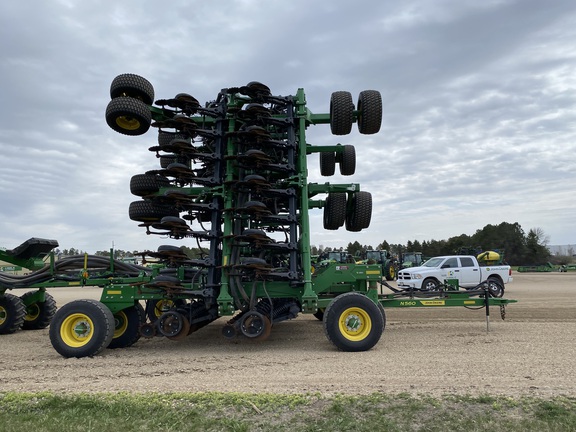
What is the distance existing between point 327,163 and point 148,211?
14.4 ft

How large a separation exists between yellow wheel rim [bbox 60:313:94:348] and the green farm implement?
2cm

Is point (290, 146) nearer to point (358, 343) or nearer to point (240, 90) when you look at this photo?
point (240, 90)

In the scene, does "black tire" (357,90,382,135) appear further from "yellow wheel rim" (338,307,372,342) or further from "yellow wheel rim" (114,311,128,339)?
"yellow wheel rim" (114,311,128,339)

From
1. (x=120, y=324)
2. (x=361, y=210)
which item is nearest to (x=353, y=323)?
(x=361, y=210)

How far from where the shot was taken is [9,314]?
1101 cm

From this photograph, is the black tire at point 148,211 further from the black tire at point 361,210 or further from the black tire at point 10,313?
the black tire at point 10,313

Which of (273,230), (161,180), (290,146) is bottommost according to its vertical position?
(273,230)

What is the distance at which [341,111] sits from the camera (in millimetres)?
9227

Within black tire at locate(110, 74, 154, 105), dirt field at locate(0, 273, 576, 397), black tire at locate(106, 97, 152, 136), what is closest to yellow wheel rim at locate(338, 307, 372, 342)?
dirt field at locate(0, 273, 576, 397)

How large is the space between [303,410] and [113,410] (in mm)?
1973

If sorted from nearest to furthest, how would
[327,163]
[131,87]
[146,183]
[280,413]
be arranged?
[280,413]
[131,87]
[146,183]
[327,163]

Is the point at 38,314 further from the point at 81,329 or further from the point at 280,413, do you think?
the point at 280,413

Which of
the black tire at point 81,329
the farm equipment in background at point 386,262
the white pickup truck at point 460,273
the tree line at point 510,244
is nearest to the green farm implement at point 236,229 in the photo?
the black tire at point 81,329

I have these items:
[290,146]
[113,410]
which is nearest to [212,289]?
[290,146]
